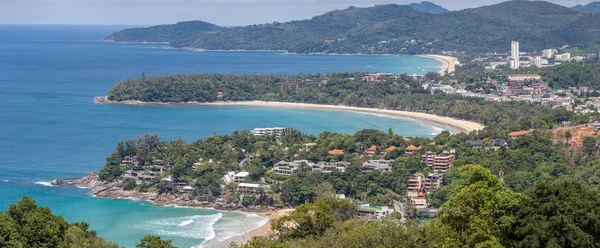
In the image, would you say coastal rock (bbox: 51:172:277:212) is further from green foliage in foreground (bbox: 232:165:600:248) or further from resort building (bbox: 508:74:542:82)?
resort building (bbox: 508:74:542:82)

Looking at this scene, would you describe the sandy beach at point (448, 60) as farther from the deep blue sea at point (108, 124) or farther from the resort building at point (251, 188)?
the resort building at point (251, 188)

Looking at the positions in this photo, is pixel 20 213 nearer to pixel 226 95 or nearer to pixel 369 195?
pixel 369 195

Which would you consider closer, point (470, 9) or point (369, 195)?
point (369, 195)

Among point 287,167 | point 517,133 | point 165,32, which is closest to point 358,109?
point 517,133

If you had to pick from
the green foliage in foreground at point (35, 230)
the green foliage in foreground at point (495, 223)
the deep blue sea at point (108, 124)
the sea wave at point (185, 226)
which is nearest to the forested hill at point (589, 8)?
the deep blue sea at point (108, 124)

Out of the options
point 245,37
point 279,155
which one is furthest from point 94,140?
point 245,37

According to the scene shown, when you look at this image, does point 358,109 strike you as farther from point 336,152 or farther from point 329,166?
point 329,166
